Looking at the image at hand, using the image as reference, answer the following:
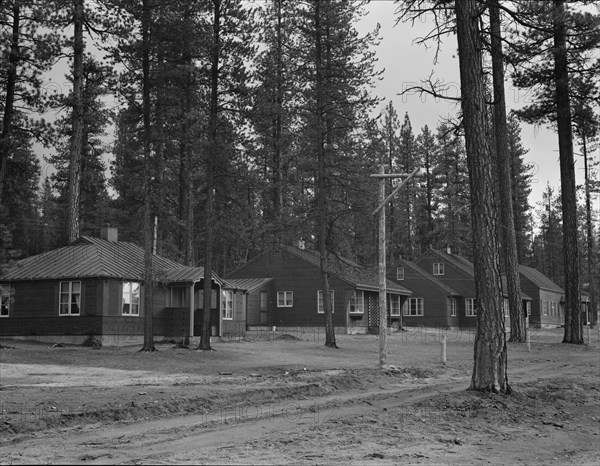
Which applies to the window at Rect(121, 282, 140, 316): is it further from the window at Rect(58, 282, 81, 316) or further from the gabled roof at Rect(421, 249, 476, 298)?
the gabled roof at Rect(421, 249, 476, 298)

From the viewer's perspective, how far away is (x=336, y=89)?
32.0 m

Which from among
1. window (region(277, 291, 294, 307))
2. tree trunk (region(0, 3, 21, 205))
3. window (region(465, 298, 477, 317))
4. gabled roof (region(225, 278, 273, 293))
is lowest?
window (region(465, 298, 477, 317))

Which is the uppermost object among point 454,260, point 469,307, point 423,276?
point 454,260

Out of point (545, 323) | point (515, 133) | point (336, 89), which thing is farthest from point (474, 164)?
point (515, 133)

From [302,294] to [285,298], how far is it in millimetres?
1472

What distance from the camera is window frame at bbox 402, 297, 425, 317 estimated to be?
62938 millimetres

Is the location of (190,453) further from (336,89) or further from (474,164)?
(336,89)

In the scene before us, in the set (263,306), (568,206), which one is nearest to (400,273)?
(263,306)

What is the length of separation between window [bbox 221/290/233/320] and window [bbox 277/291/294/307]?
13.6m

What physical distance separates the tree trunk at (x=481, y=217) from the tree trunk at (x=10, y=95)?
11947 mm

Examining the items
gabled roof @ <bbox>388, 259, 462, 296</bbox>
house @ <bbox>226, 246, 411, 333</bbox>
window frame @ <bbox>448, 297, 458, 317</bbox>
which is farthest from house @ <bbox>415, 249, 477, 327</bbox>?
house @ <bbox>226, 246, 411, 333</bbox>

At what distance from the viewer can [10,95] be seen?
75.7ft

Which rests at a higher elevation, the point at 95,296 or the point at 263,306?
the point at 95,296

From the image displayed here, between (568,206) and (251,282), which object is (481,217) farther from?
(251,282)
